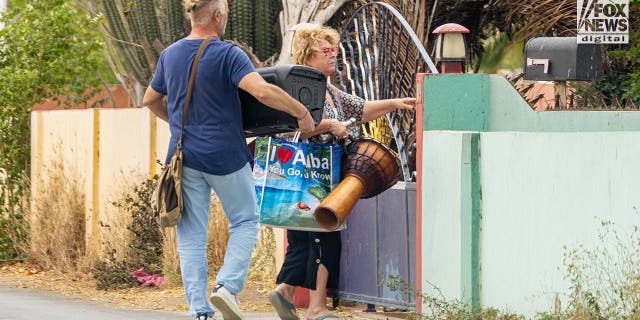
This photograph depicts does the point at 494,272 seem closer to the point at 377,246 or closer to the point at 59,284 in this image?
the point at 377,246

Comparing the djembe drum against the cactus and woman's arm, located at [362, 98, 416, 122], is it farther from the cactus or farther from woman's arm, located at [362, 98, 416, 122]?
the cactus

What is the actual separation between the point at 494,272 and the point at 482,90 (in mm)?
1056

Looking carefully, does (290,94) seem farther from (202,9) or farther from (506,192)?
(506,192)

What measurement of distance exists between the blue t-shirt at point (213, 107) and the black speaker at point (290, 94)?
20 cm

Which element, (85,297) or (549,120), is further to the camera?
(85,297)

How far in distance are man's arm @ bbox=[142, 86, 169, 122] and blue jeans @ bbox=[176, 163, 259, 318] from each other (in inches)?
21.8

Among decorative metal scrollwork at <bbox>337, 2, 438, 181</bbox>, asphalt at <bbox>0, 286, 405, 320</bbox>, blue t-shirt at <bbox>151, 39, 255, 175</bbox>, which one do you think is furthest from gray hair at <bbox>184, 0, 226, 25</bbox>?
decorative metal scrollwork at <bbox>337, 2, 438, 181</bbox>

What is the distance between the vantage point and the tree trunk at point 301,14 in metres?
12.3

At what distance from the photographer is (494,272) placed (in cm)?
692

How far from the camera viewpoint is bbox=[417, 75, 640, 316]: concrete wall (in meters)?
6.42

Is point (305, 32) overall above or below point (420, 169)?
above

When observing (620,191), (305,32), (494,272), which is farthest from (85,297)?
(620,191)

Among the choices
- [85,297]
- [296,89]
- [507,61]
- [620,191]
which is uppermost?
[507,61]

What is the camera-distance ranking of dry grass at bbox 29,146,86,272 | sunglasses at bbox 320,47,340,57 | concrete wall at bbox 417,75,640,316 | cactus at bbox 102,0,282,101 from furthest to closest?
cactus at bbox 102,0,282,101
dry grass at bbox 29,146,86,272
sunglasses at bbox 320,47,340,57
concrete wall at bbox 417,75,640,316
